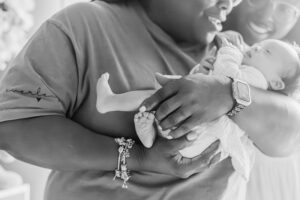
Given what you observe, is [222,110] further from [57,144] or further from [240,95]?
[57,144]

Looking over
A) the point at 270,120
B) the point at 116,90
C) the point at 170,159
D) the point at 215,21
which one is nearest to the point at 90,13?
the point at 116,90

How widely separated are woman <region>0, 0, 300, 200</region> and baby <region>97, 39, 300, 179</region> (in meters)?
0.03

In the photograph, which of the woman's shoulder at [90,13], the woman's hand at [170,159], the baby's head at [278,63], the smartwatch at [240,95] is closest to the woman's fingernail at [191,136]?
the woman's hand at [170,159]

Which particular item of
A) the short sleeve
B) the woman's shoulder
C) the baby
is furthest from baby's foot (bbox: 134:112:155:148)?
the woman's shoulder

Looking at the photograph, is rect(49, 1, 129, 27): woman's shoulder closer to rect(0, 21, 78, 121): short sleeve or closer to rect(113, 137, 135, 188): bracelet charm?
rect(0, 21, 78, 121): short sleeve

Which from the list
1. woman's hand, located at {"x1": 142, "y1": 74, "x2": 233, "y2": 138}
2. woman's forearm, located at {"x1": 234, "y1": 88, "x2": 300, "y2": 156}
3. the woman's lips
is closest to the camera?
woman's hand, located at {"x1": 142, "y1": 74, "x2": 233, "y2": 138}

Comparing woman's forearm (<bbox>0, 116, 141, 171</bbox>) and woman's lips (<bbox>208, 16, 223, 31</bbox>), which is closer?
woman's forearm (<bbox>0, 116, 141, 171</bbox>)

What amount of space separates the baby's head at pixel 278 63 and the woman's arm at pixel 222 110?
0.04 metres

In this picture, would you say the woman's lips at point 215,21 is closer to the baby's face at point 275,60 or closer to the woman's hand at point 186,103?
the baby's face at point 275,60

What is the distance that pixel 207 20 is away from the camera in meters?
1.09

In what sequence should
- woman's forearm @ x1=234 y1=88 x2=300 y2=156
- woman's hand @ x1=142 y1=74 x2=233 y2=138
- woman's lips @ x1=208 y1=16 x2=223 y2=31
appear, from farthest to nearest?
woman's lips @ x1=208 y1=16 x2=223 y2=31 < woman's forearm @ x1=234 y1=88 x2=300 y2=156 < woman's hand @ x1=142 y1=74 x2=233 y2=138

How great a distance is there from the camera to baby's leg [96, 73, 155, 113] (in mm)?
947

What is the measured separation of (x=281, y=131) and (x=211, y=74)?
0.80 feet

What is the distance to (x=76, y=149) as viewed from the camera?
916mm
